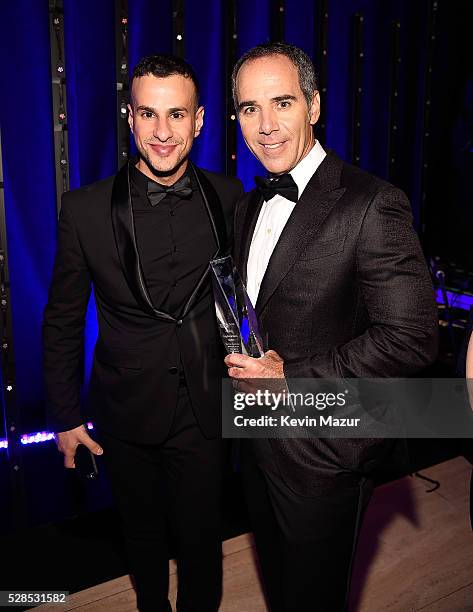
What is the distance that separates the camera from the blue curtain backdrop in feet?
9.73

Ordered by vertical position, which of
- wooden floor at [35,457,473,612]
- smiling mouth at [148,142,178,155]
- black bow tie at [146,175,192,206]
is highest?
smiling mouth at [148,142,178,155]

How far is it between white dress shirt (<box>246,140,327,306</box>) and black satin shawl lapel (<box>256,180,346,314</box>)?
0.09 metres

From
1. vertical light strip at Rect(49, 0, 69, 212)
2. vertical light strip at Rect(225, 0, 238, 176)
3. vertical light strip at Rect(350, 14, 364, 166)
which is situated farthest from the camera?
vertical light strip at Rect(350, 14, 364, 166)

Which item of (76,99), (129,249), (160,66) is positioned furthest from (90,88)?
(129,249)

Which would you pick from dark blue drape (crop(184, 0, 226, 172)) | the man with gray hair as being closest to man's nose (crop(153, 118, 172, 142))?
the man with gray hair

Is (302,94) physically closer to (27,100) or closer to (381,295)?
(381,295)

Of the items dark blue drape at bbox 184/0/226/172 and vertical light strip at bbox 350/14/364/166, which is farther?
vertical light strip at bbox 350/14/364/166

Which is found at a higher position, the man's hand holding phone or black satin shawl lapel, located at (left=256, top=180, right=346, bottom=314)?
black satin shawl lapel, located at (left=256, top=180, right=346, bottom=314)

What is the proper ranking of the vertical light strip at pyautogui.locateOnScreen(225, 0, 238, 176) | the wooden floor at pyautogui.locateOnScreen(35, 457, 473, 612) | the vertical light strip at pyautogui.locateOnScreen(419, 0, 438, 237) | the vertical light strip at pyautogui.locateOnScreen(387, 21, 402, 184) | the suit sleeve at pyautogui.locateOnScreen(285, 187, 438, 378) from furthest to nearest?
the vertical light strip at pyautogui.locateOnScreen(419, 0, 438, 237), the vertical light strip at pyautogui.locateOnScreen(387, 21, 402, 184), the vertical light strip at pyautogui.locateOnScreen(225, 0, 238, 176), the wooden floor at pyautogui.locateOnScreen(35, 457, 473, 612), the suit sleeve at pyautogui.locateOnScreen(285, 187, 438, 378)

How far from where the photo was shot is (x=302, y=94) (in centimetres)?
197

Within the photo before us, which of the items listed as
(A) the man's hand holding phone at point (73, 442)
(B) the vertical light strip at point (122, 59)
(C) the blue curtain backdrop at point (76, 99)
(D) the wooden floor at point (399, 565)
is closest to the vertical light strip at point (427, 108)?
(C) the blue curtain backdrop at point (76, 99)

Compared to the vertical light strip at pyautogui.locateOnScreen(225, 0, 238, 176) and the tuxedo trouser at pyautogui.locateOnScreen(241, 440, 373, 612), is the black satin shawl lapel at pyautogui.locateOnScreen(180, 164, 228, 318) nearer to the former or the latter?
the tuxedo trouser at pyautogui.locateOnScreen(241, 440, 373, 612)

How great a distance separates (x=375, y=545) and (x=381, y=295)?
2.01m

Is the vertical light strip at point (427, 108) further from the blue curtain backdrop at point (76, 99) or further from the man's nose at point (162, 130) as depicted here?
the man's nose at point (162, 130)
